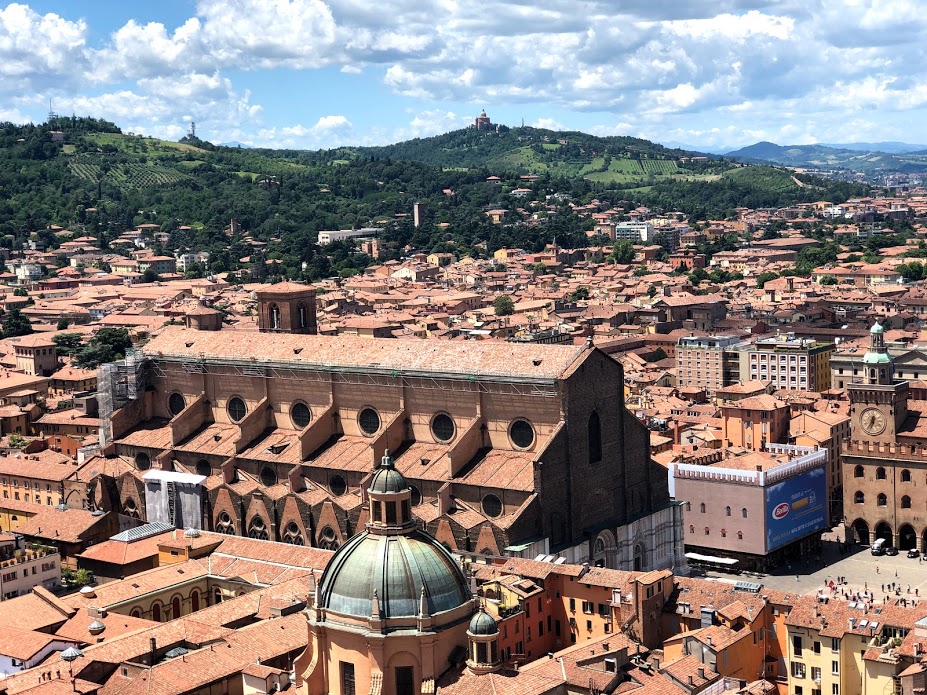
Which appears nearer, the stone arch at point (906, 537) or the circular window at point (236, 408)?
the circular window at point (236, 408)

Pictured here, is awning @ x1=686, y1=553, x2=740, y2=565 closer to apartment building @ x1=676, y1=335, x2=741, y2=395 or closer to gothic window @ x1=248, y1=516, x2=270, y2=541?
gothic window @ x1=248, y1=516, x2=270, y2=541

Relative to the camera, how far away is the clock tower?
6806 centimetres

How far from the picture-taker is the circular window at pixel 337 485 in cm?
5766

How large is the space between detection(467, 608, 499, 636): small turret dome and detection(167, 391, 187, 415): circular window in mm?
33056

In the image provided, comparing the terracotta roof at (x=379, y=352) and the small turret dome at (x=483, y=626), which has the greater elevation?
the terracotta roof at (x=379, y=352)

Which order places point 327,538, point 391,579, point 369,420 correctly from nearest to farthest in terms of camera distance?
point 391,579 < point 327,538 < point 369,420

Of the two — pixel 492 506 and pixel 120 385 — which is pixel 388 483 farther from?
pixel 120 385

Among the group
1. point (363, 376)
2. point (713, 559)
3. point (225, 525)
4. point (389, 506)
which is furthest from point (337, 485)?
point (389, 506)

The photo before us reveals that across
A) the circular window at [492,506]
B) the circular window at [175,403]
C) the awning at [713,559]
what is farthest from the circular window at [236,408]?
the awning at [713,559]

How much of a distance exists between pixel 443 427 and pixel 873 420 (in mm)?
22662

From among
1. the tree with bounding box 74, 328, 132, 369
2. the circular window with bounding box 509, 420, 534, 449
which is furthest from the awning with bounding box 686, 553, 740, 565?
the tree with bounding box 74, 328, 132, 369

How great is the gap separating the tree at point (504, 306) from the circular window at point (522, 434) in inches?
3033

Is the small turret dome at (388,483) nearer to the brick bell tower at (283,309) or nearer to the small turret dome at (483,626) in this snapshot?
the small turret dome at (483,626)

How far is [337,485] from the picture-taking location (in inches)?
2276
